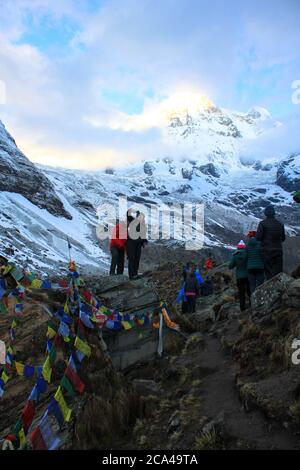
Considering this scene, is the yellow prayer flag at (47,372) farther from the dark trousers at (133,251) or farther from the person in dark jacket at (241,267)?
the dark trousers at (133,251)

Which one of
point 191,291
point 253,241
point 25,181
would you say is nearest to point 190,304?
point 191,291

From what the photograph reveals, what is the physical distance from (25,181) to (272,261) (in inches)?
5185

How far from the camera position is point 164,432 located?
6852 mm

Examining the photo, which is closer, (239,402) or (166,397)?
(239,402)

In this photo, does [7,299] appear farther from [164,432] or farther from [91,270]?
[91,270]

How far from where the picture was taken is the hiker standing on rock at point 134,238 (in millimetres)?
16391

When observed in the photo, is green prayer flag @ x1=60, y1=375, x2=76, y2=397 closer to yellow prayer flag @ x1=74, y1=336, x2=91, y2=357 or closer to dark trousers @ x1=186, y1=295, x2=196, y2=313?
yellow prayer flag @ x1=74, y1=336, x2=91, y2=357

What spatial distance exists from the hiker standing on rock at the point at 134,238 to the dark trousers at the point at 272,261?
4.67 m

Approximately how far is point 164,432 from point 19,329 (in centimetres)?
520

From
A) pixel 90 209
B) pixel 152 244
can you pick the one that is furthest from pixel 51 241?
pixel 90 209

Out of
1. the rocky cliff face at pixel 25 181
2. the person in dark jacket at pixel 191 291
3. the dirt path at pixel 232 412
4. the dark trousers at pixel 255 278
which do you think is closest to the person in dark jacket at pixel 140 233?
the person in dark jacket at pixel 191 291

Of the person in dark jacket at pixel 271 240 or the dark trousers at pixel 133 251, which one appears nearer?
the person in dark jacket at pixel 271 240

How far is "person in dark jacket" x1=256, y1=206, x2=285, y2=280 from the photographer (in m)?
13.1

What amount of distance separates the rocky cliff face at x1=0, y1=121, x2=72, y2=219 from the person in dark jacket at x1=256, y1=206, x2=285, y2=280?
12251cm
